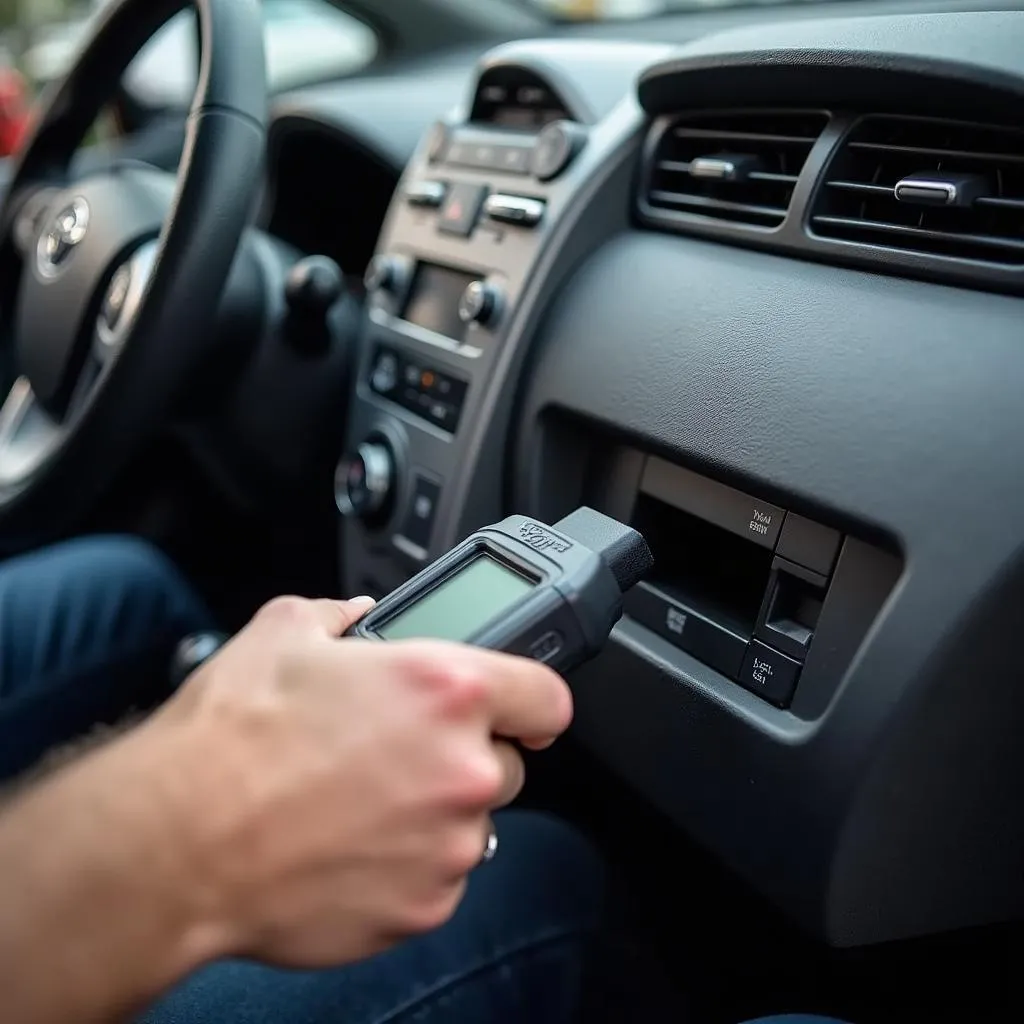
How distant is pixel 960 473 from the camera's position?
66 centimetres

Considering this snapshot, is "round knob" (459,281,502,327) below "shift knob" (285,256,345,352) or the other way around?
the other way around

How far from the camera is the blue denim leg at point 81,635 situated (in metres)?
1.09

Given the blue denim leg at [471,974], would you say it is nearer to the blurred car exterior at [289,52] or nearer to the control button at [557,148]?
the control button at [557,148]

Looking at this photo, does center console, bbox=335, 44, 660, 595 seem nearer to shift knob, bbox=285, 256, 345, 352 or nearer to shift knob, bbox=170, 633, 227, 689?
shift knob, bbox=285, 256, 345, 352

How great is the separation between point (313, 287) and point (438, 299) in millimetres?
153

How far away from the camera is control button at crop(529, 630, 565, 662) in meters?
0.58

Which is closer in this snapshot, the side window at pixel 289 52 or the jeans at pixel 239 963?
the jeans at pixel 239 963


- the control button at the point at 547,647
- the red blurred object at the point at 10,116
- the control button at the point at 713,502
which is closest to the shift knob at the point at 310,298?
the control button at the point at 713,502

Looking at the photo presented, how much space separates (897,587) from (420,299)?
2.18 feet

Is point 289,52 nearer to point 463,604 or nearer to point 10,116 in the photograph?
point 10,116

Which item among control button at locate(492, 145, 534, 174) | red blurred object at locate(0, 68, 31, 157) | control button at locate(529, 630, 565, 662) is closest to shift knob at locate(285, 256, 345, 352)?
control button at locate(492, 145, 534, 174)

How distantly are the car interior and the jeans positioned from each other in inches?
2.7

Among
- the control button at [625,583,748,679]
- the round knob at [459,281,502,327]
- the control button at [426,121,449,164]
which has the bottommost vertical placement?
the control button at [625,583,748,679]

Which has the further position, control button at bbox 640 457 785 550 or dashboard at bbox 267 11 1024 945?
control button at bbox 640 457 785 550
